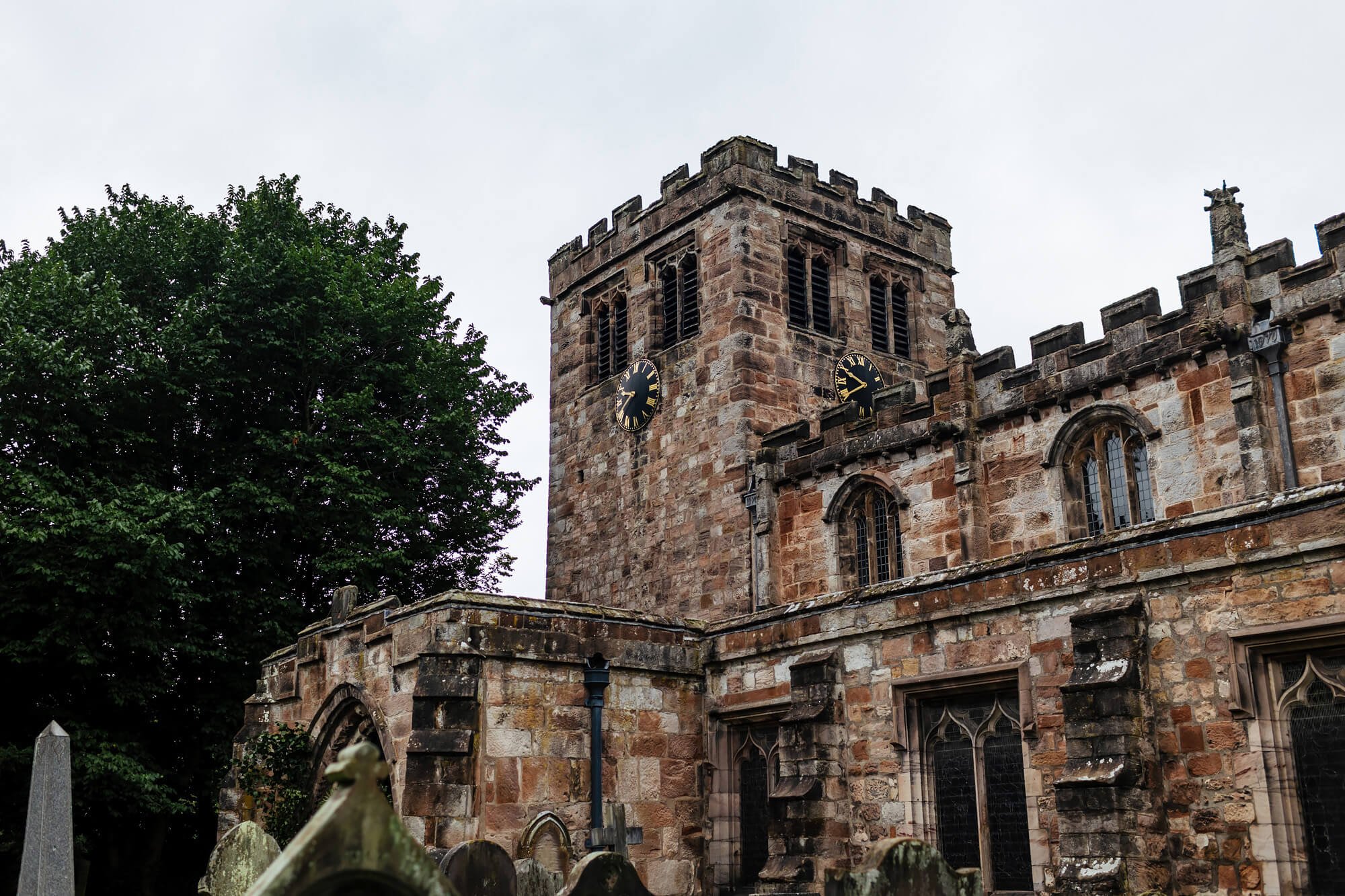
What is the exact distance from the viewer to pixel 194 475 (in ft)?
81.5

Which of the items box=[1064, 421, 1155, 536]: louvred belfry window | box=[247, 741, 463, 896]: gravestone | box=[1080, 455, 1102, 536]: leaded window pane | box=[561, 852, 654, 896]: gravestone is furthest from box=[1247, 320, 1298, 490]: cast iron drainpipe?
box=[247, 741, 463, 896]: gravestone

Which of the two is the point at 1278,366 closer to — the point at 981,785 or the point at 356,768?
the point at 981,785

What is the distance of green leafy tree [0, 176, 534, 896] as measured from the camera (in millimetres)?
20844

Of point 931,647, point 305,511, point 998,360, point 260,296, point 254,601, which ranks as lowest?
point 931,647

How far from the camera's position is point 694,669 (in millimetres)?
15312

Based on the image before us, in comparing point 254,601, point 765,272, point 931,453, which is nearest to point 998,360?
point 931,453

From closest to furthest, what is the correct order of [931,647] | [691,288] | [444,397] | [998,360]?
1. [931,647]
2. [998,360]
3. [444,397]
4. [691,288]

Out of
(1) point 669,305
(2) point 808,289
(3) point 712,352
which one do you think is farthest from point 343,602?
(2) point 808,289

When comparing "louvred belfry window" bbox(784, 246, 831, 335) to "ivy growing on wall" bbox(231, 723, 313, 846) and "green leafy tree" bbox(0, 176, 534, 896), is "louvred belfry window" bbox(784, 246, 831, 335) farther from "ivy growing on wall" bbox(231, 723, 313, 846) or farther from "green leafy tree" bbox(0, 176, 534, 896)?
"ivy growing on wall" bbox(231, 723, 313, 846)

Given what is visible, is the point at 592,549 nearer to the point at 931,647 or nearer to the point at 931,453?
the point at 931,453

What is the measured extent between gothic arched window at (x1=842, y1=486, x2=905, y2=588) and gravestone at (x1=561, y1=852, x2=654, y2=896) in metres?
17.3

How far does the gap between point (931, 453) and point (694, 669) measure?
9253mm

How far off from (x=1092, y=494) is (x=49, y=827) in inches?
632

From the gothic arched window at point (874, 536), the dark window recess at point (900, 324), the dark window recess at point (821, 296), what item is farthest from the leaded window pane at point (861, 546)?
the dark window recess at point (900, 324)
